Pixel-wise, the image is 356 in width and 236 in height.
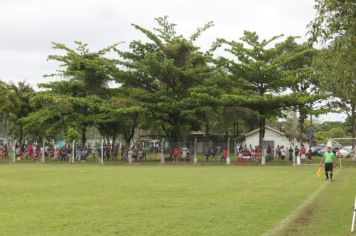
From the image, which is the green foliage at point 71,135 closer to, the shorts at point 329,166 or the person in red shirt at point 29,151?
the person in red shirt at point 29,151

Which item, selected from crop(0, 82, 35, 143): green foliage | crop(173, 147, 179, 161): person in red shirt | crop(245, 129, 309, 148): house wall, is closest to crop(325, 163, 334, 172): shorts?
crop(173, 147, 179, 161): person in red shirt

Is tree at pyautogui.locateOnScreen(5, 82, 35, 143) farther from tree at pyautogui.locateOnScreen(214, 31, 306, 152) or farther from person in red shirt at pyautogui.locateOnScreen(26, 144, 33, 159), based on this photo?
tree at pyautogui.locateOnScreen(214, 31, 306, 152)

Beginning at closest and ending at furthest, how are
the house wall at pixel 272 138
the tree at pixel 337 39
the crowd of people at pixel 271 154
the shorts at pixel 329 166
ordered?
the tree at pixel 337 39 < the shorts at pixel 329 166 < the crowd of people at pixel 271 154 < the house wall at pixel 272 138

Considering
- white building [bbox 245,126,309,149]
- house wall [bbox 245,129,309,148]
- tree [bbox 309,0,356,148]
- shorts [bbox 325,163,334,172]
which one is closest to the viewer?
tree [bbox 309,0,356,148]

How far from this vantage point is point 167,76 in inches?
1890

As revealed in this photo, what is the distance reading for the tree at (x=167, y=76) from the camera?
47.0 meters

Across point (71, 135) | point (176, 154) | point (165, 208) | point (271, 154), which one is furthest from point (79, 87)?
point (165, 208)

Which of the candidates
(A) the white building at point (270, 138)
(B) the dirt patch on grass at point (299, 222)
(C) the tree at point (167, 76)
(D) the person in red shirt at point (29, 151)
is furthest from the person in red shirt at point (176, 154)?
(B) the dirt patch on grass at point (299, 222)

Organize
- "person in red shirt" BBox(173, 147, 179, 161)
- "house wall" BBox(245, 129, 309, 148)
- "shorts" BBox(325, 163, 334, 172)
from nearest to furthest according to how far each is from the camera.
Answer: "shorts" BBox(325, 163, 334, 172)
"person in red shirt" BBox(173, 147, 179, 161)
"house wall" BBox(245, 129, 309, 148)

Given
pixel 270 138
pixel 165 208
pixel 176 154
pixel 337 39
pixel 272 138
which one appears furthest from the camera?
pixel 272 138

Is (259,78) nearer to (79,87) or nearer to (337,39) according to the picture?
(79,87)

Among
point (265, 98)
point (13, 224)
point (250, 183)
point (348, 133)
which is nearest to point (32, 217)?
point (13, 224)

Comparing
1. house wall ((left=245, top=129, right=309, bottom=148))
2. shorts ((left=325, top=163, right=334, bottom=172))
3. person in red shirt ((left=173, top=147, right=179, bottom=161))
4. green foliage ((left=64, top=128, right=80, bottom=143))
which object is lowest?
shorts ((left=325, top=163, right=334, bottom=172))

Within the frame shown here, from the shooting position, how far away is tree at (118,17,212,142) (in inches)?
1849
